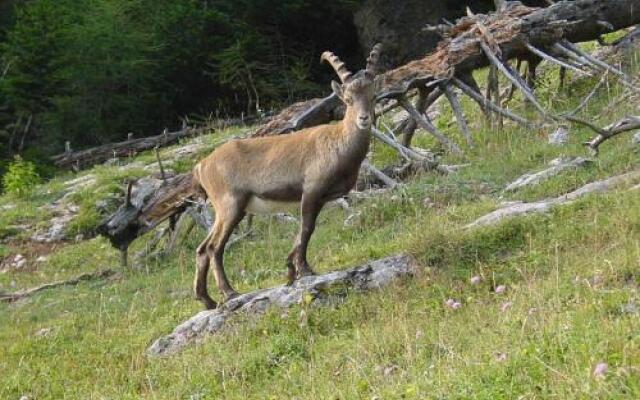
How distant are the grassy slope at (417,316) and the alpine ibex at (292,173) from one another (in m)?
0.87

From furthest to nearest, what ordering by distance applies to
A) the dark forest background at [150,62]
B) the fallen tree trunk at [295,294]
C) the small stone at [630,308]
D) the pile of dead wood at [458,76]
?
the dark forest background at [150,62], the pile of dead wood at [458,76], the fallen tree trunk at [295,294], the small stone at [630,308]

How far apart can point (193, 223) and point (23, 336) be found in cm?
389

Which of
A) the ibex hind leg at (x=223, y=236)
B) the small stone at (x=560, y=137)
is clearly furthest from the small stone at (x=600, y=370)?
the small stone at (x=560, y=137)

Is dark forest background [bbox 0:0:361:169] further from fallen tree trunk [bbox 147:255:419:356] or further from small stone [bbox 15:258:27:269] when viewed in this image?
fallen tree trunk [bbox 147:255:419:356]

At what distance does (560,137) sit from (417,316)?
20.6ft

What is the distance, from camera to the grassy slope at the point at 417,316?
4.96m

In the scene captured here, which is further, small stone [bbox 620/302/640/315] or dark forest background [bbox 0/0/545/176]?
dark forest background [bbox 0/0/545/176]

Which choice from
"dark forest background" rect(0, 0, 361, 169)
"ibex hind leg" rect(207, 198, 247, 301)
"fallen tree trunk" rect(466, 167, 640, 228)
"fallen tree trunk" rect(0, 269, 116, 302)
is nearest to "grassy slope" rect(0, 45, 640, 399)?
"fallen tree trunk" rect(466, 167, 640, 228)

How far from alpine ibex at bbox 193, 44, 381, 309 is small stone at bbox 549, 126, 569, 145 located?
3756 millimetres

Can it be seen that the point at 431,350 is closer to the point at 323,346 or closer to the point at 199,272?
the point at 323,346

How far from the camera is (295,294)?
334 inches

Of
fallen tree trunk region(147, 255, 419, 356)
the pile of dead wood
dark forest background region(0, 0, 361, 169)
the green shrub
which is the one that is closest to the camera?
fallen tree trunk region(147, 255, 419, 356)

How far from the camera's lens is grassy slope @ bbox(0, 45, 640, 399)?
4.96m

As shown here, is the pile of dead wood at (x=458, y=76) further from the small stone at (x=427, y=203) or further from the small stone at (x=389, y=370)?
the small stone at (x=389, y=370)
